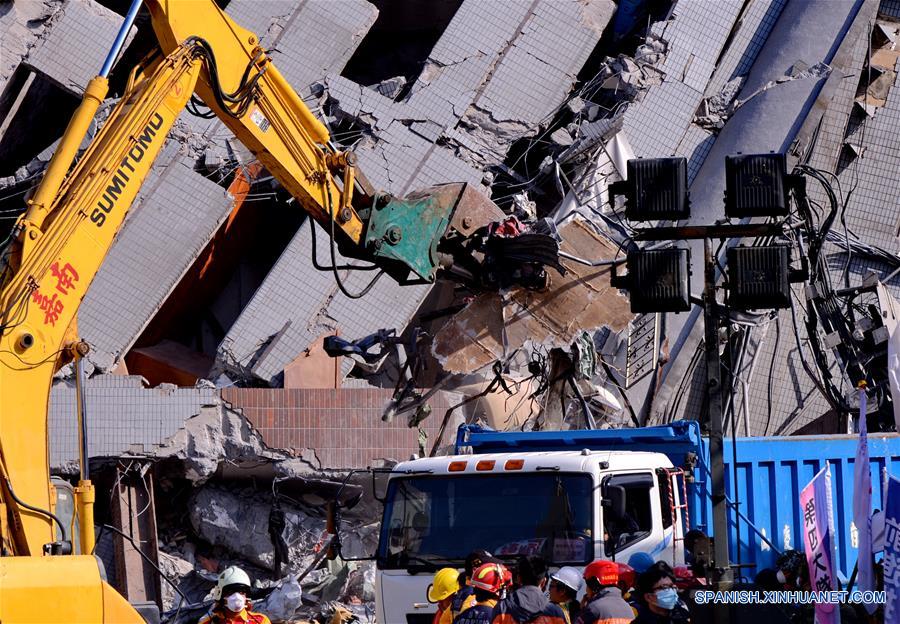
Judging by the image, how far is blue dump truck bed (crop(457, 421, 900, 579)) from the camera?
10492 mm

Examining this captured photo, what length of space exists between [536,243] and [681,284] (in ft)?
6.63

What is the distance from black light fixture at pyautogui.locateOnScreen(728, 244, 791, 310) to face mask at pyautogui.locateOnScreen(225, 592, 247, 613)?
4252 millimetres

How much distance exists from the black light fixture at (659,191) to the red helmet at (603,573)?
104 inches

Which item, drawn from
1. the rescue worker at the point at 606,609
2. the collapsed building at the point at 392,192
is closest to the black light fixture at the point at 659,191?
the rescue worker at the point at 606,609

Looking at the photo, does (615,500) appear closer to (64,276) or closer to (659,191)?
(659,191)

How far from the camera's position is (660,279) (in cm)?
947

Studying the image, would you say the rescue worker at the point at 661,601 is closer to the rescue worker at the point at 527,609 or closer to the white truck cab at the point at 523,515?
the rescue worker at the point at 527,609

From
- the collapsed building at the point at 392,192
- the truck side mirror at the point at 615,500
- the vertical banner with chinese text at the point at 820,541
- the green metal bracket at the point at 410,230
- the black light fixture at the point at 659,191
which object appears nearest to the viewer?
the vertical banner with chinese text at the point at 820,541

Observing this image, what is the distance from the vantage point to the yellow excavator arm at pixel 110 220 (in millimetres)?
7688

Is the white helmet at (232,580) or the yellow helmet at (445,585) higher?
the white helmet at (232,580)

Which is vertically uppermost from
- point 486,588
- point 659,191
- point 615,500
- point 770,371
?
point 659,191

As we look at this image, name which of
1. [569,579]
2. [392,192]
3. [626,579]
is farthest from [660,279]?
Result: [392,192]

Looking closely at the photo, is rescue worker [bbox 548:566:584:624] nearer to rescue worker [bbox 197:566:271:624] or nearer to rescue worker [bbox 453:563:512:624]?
rescue worker [bbox 453:563:512:624]

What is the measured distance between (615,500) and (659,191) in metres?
2.32
